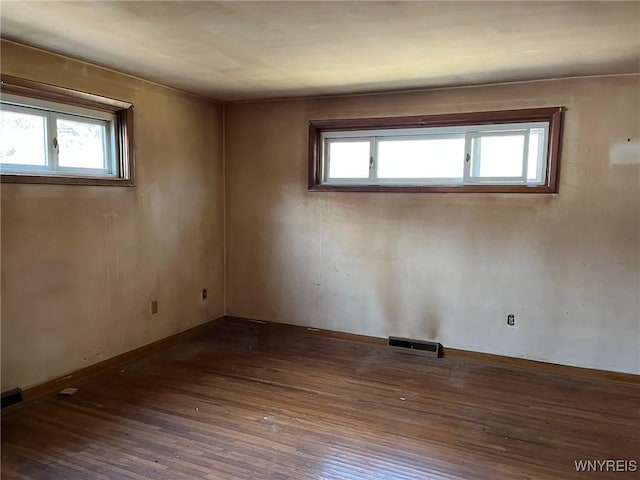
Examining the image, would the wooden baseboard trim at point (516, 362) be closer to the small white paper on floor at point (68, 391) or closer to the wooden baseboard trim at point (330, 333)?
the wooden baseboard trim at point (330, 333)

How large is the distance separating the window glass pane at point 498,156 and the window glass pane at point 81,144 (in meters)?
3.09

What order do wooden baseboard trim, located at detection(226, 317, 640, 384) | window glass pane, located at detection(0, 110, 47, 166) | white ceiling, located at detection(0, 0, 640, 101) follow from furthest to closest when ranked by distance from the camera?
wooden baseboard trim, located at detection(226, 317, 640, 384) → window glass pane, located at detection(0, 110, 47, 166) → white ceiling, located at detection(0, 0, 640, 101)

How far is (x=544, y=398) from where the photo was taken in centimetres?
314

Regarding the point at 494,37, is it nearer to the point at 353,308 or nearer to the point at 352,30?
the point at 352,30

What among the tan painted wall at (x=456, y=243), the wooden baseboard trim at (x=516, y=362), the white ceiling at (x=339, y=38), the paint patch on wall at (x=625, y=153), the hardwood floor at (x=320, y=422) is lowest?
the hardwood floor at (x=320, y=422)

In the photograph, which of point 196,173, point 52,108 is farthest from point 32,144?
point 196,173

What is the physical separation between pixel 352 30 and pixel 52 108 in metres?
2.15

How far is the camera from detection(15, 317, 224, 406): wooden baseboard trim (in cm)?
301

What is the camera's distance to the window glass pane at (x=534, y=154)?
3623mm

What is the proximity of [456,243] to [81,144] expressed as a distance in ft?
10.3

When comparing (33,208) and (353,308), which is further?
(353,308)

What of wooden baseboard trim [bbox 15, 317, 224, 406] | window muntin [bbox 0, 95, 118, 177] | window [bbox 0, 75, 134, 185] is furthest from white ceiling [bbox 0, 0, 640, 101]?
wooden baseboard trim [bbox 15, 317, 224, 406]

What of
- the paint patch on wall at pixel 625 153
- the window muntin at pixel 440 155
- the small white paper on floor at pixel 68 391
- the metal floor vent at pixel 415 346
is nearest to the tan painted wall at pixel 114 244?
the small white paper on floor at pixel 68 391

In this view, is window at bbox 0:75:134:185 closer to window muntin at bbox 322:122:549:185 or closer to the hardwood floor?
the hardwood floor
